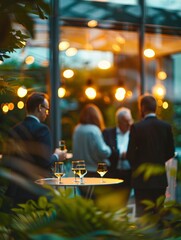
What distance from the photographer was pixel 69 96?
35.1 feet

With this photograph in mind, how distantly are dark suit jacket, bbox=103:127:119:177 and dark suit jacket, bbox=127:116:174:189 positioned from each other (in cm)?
122

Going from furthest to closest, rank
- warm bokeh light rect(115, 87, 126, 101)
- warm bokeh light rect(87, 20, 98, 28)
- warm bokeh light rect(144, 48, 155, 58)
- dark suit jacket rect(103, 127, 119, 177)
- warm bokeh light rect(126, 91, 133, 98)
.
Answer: warm bokeh light rect(115, 87, 126, 101), warm bokeh light rect(126, 91, 133, 98), warm bokeh light rect(144, 48, 155, 58), warm bokeh light rect(87, 20, 98, 28), dark suit jacket rect(103, 127, 119, 177)

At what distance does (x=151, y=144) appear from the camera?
6691 mm

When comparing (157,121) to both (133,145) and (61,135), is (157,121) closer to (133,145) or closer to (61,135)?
(133,145)

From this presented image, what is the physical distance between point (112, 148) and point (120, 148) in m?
0.09

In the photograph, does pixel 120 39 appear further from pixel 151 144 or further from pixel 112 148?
pixel 151 144

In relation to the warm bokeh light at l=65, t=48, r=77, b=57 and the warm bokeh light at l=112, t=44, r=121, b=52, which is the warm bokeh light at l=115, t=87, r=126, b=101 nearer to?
the warm bokeh light at l=112, t=44, r=121, b=52

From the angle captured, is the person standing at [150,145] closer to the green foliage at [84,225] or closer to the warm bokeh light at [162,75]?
the warm bokeh light at [162,75]

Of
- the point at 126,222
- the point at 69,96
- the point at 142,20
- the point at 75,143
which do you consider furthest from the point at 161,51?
the point at 126,222

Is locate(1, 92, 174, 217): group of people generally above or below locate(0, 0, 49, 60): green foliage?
above

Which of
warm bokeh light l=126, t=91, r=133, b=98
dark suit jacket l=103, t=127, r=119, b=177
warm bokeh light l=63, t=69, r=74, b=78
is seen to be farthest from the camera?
warm bokeh light l=126, t=91, r=133, b=98

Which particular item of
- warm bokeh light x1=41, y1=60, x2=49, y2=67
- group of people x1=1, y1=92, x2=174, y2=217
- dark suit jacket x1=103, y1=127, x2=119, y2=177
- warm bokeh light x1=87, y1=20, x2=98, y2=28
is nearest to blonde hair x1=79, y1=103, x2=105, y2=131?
group of people x1=1, y1=92, x2=174, y2=217

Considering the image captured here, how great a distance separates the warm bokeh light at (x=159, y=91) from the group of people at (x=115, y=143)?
9.95 ft

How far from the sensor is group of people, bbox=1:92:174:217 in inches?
206
